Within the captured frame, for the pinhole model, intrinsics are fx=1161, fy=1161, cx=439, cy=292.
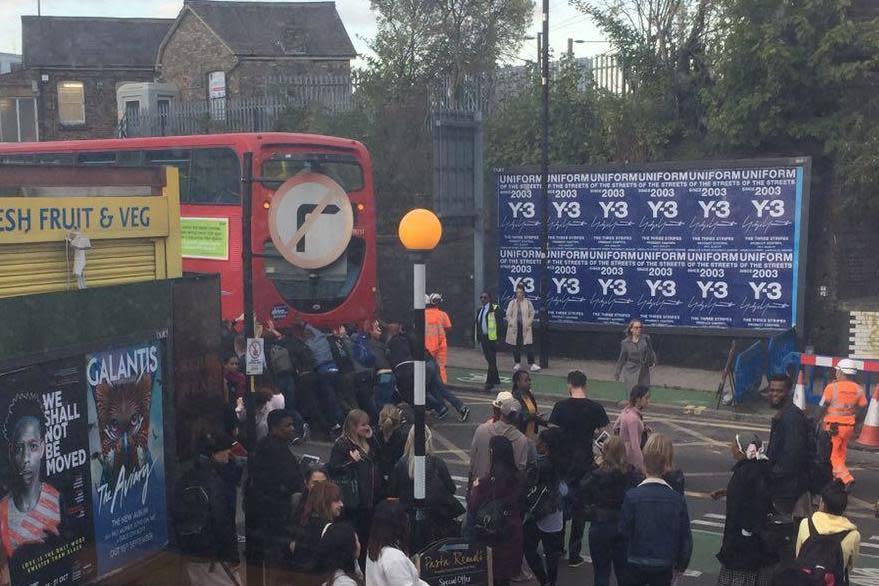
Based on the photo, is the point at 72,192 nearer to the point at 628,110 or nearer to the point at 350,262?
the point at 350,262

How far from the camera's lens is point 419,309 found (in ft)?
27.2

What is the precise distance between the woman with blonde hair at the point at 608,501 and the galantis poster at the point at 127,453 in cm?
321

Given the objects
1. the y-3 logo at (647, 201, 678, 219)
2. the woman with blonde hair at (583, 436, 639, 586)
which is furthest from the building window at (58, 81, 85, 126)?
the woman with blonde hair at (583, 436, 639, 586)

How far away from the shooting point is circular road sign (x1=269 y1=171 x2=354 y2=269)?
57.4 ft

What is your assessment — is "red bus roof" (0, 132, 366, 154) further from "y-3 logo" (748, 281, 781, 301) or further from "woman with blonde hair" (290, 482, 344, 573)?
"woman with blonde hair" (290, 482, 344, 573)

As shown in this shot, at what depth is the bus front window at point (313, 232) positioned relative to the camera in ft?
57.7

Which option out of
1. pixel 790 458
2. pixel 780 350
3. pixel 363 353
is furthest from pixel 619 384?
pixel 790 458

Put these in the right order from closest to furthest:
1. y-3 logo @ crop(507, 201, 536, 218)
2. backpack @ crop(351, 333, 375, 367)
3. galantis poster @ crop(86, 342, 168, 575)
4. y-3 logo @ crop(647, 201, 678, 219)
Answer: galantis poster @ crop(86, 342, 168, 575) → backpack @ crop(351, 333, 375, 367) → y-3 logo @ crop(647, 201, 678, 219) → y-3 logo @ crop(507, 201, 536, 218)

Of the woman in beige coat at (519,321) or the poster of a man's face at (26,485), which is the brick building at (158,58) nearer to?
the woman in beige coat at (519,321)

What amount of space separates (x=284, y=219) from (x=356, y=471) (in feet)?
30.7

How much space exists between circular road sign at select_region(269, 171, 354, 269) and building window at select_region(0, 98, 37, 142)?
1439 inches

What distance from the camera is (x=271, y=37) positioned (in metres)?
45.3

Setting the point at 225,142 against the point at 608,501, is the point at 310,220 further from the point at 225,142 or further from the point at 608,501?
the point at 608,501

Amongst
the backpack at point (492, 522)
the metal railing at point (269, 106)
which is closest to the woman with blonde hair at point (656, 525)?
the backpack at point (492, 522)
